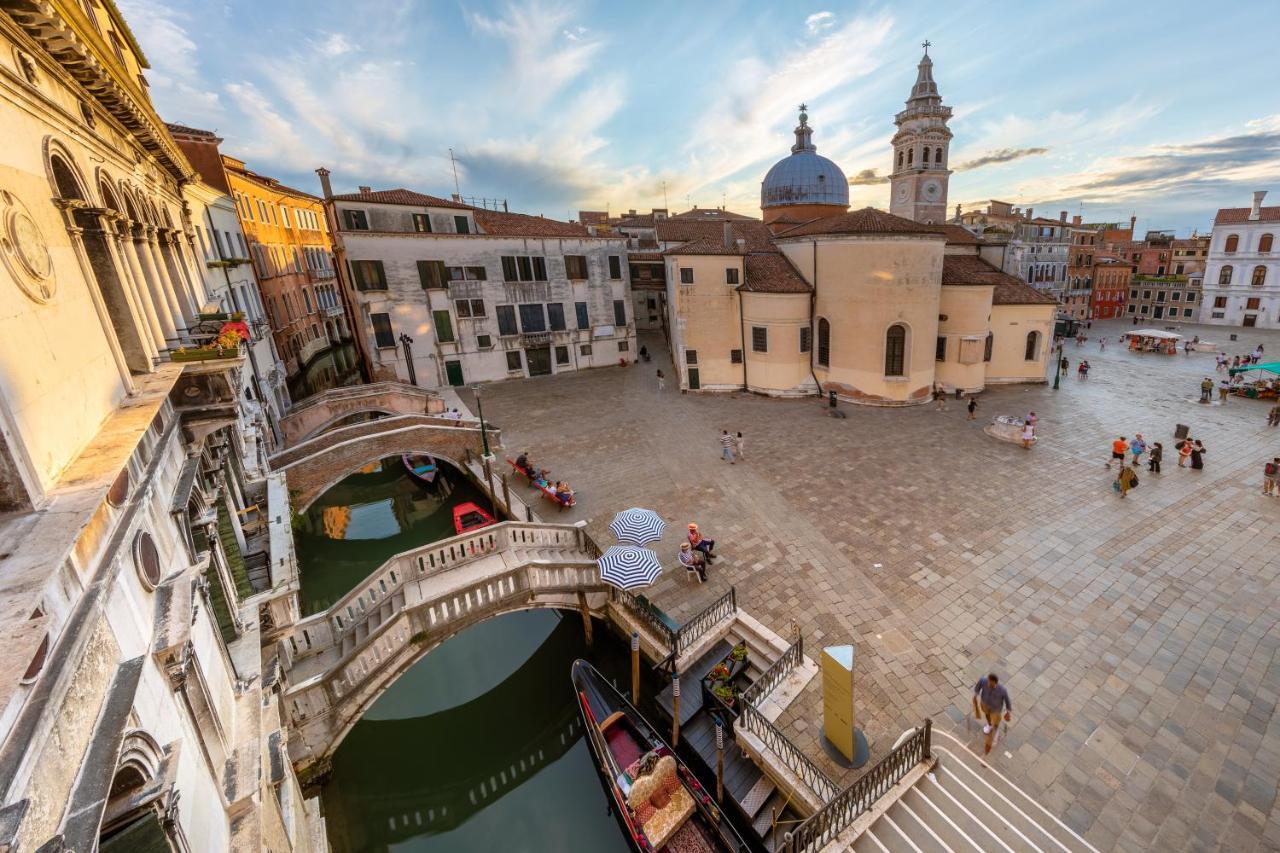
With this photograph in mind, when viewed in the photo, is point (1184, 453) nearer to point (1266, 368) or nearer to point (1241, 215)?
point (1266, 368)

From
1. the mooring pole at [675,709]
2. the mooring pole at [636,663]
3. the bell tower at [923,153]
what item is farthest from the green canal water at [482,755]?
the bell tower at [923,153]

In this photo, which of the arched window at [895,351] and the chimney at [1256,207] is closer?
the arched window at [895,351]

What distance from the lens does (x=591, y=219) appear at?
56.7 metres

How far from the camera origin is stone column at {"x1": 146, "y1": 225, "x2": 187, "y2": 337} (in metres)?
9.44

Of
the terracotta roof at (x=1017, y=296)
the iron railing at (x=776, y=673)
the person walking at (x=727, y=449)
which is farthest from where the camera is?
the terracotta roof at (x=1017, y=296)

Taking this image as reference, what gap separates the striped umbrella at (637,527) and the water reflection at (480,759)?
2.78m

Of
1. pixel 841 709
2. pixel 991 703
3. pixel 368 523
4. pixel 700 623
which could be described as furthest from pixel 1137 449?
pixel 368 523

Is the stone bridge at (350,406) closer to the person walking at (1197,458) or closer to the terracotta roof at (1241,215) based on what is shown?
the person walking at (1197,458)

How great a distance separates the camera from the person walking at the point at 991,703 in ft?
24.9

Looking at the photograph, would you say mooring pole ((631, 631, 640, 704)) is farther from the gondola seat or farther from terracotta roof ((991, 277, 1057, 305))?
terracotta roof ((991, 277, 1057, 305))

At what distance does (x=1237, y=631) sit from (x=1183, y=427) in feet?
41.1

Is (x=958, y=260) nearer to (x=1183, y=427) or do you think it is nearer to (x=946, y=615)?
(x=1183, y=427)

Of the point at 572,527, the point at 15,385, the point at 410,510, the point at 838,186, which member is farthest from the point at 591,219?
the point at 15,385

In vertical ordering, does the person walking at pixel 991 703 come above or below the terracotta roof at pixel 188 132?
below
